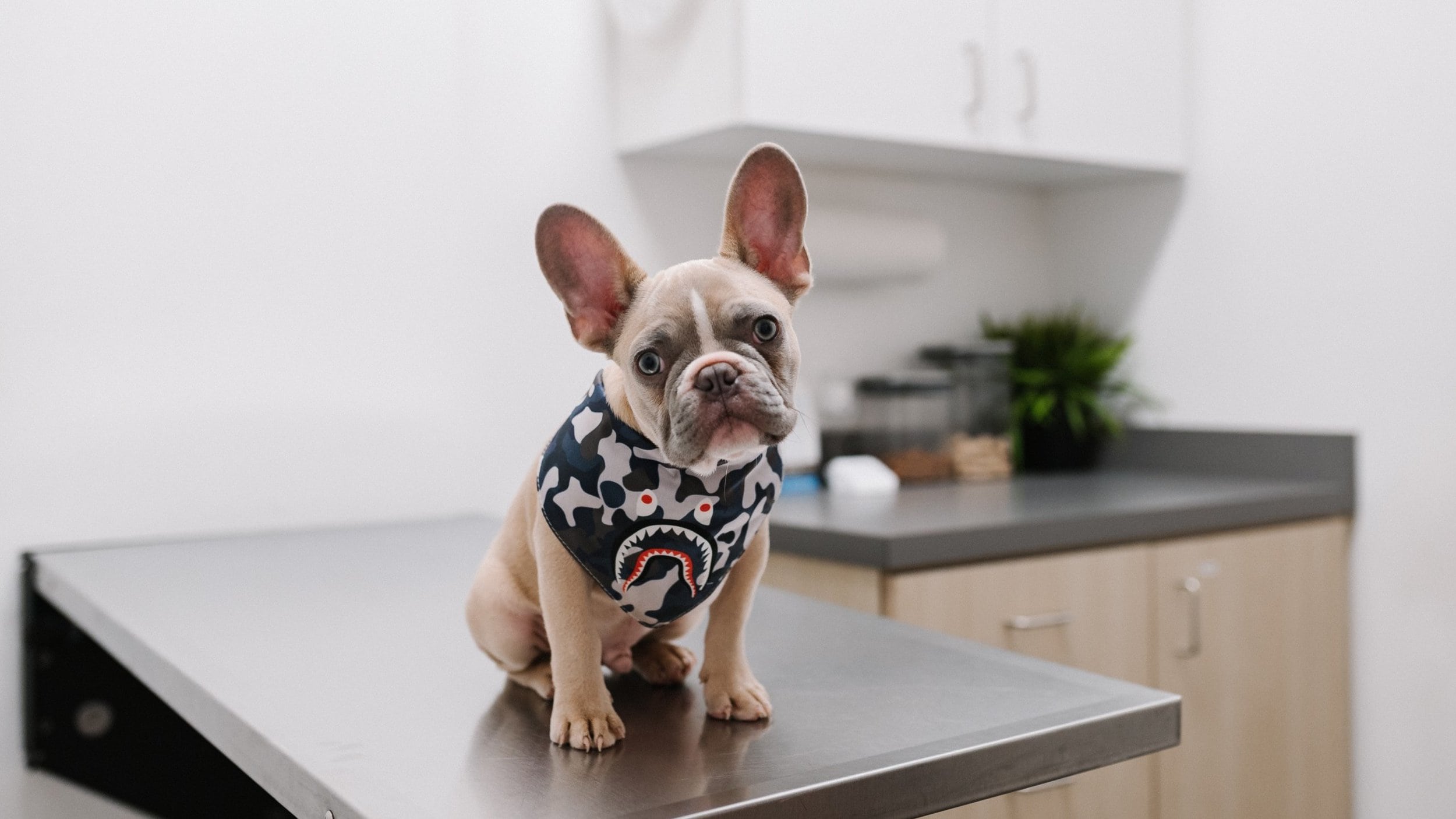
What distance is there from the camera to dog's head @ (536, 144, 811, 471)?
0.70 meters

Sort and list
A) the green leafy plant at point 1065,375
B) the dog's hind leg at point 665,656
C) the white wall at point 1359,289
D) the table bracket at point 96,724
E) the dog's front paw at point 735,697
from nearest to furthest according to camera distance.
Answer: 1. the dog's front paw at point 735,697
2. the dog's hind leg at point 665,656
3. the table bracket at point 96,724
4. the white wall at point 1359,289
5. the green leafy plant at point 1065,375

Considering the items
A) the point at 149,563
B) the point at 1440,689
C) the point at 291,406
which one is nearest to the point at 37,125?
the point at 291,406

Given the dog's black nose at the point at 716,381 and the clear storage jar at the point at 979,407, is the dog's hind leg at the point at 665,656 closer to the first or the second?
the dog's black nose at the point at 716,381

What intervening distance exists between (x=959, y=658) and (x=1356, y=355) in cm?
156

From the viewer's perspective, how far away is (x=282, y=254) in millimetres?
1788

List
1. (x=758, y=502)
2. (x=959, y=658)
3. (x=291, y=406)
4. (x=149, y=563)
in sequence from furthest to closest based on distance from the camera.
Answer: (x=291, y=406), (x=149, y=563), (x=959, y=658), (x=758, y=502)

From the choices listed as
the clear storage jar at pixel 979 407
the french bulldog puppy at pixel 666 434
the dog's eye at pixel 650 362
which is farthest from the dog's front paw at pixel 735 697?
the clear storage jar at pixel 979 407

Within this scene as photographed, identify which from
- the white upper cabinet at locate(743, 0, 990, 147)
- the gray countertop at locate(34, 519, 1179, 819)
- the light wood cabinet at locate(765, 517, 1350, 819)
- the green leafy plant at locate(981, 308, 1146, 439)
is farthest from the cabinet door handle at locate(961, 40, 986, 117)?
the gray countertop at locate(34, 519, 1179, 819)

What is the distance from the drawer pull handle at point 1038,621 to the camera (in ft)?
5.69

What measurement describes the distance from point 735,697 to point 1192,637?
1398mm

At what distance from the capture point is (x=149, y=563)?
1.52 meters

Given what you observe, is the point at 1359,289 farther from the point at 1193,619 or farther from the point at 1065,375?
the point at 1193,619

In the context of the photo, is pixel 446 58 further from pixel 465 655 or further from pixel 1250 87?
pixel 1250 87

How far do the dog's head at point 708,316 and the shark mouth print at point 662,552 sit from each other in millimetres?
65
